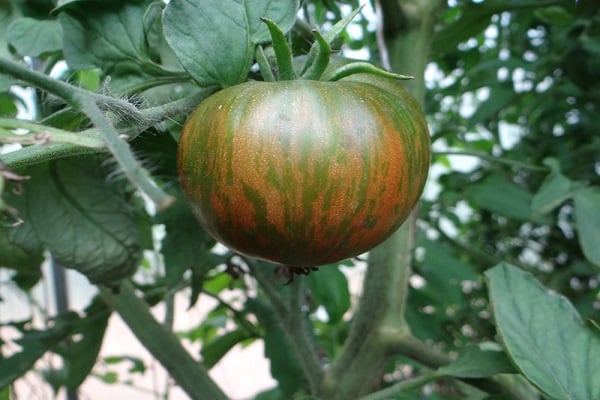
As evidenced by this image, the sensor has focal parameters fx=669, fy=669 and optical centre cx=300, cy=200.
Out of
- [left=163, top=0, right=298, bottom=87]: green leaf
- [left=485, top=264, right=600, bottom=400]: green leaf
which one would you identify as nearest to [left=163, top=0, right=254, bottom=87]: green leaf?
[left=163, top=0, right=298, bottom=87]: green leaf

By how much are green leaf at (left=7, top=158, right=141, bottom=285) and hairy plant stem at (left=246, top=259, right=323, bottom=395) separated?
13 cm

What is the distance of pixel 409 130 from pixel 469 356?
0.66 feet

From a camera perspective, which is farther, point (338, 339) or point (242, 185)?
point (338, 339)

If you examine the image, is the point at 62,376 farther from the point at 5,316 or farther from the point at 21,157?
the point at 21,157

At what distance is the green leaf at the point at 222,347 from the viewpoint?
798 millimetres

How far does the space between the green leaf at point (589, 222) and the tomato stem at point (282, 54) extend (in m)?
0.33

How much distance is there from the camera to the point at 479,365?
17.8 inches

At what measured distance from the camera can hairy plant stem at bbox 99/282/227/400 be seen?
58 centimetres

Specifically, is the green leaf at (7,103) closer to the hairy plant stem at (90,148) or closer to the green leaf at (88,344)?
the green leaf at (88,344)

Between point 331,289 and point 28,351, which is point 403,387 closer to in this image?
point 331,289

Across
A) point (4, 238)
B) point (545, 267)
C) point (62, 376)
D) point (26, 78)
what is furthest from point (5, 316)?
point (26, 78)

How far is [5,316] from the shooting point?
1.32 m

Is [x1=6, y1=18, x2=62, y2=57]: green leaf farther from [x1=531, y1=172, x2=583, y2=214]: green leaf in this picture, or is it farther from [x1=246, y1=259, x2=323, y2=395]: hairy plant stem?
[x1=531, y1=172, x2=583, y2=214]: green leaf

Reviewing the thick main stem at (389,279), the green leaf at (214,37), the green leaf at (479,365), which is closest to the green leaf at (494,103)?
the thick main stem at (389,279)
